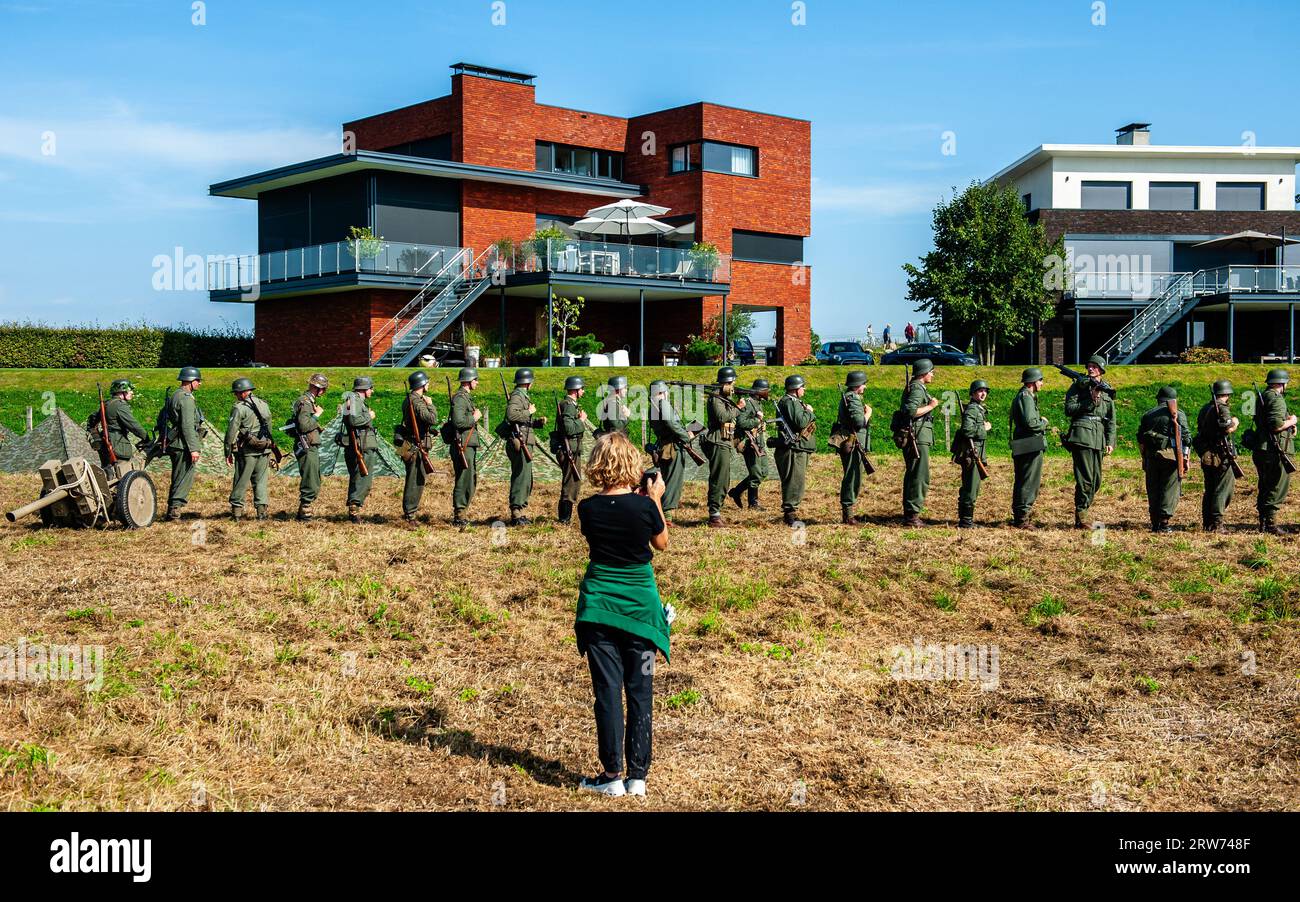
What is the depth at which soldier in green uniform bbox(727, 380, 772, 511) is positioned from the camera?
16062 mm

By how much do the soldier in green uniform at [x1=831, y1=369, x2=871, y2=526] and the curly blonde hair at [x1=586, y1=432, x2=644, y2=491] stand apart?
29.8 ft

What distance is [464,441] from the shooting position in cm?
1558

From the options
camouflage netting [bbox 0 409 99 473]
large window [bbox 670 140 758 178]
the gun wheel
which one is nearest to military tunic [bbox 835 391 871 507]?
the gun wheel

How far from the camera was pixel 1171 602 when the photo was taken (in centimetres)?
1114

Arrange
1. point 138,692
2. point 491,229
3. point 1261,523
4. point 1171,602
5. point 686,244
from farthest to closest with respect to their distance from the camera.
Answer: point 686,244, point 491,229, point 1261,523, point 1171,602, point 138,692

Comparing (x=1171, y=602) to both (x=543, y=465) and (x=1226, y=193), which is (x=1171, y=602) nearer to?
(x=543, y=465)

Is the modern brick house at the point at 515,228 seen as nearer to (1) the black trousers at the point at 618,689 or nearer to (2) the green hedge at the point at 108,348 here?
(2) the green hedge at the point at 108,348

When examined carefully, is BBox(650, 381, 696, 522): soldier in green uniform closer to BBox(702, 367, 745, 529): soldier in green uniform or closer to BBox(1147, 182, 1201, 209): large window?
BBox(702, 367, 745, 529): soldier in green uniform

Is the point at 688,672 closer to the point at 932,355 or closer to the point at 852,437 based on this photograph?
the point at 852,437

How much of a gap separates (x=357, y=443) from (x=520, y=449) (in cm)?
210

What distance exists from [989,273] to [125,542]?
112ft

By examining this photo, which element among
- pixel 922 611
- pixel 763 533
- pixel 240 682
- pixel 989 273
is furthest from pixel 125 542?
pixel 989 273

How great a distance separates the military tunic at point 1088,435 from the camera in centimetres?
1512

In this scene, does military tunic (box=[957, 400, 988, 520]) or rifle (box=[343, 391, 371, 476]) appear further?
rifle (box=[343, 391, 371, 476])
